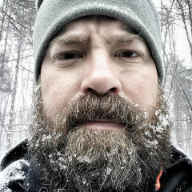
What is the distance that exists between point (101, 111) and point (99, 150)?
21cm

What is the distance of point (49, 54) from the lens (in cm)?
162

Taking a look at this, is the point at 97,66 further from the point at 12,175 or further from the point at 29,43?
the point at 29,43

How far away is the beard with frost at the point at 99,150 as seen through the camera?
3.90 feet

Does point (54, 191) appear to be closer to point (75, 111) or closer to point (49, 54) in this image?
point (75, 111)

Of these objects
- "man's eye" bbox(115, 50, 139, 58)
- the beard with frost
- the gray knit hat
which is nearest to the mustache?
the beard with frost

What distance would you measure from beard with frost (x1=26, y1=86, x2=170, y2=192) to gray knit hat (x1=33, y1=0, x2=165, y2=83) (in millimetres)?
537

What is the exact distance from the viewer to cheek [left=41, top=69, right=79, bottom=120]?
1339 millimetres

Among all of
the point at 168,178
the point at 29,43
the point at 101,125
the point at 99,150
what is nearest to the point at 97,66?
the point at 101,125

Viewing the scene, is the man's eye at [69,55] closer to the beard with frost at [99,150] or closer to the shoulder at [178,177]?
the beard with frost at [99,150]

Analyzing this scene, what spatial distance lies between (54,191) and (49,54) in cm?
96

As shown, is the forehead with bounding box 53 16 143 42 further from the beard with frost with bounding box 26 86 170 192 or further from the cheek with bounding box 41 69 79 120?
the beard with frost with bounding box 26 86 170 192

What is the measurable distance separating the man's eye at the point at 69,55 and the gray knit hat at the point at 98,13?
197mm

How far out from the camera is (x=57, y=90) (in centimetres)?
140

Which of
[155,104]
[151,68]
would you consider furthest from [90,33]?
[155,104]
